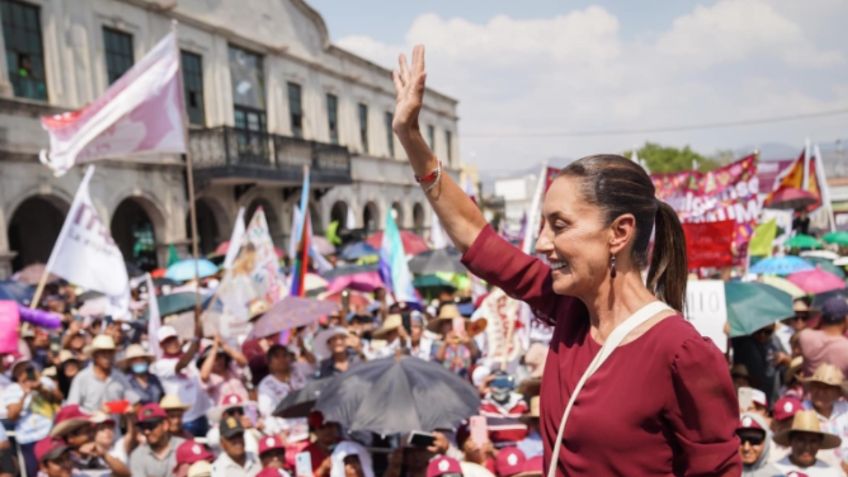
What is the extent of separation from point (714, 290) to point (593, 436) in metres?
4.15

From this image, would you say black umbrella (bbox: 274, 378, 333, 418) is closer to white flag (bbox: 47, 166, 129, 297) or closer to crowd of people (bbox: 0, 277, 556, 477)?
crowd of people (bbox: 0, 277, 556, 477)

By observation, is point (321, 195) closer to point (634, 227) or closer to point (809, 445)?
point (809, 445)

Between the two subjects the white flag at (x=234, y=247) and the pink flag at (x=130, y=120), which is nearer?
the pink flag at (x=130, y=120)

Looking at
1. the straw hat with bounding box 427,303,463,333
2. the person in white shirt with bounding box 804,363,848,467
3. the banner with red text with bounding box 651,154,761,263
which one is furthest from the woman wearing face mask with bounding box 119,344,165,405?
the banner with red text with bounding box 651,154,761,263

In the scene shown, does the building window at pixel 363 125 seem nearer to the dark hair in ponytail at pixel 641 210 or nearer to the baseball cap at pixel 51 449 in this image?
the baseball cap at pixel 51 449

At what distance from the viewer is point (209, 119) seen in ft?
61.9

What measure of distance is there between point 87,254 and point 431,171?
6119 millimetres

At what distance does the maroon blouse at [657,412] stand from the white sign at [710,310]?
3.91 metres

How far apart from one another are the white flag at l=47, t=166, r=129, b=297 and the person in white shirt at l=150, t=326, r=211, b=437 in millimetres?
1224

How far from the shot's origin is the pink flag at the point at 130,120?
23.2ft

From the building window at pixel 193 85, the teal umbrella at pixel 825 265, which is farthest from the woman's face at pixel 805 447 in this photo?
the building window at pixel 193 85

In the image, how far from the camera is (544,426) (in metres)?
1.35

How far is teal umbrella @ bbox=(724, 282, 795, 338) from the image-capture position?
5016mm

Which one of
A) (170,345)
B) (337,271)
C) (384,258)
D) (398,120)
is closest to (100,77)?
(337,271)
